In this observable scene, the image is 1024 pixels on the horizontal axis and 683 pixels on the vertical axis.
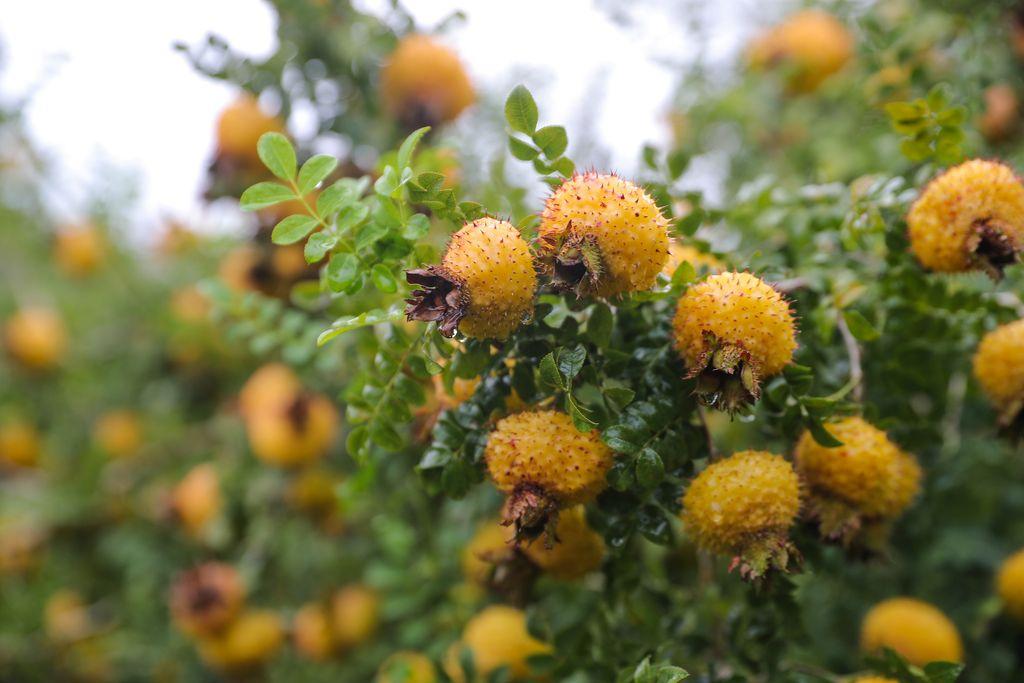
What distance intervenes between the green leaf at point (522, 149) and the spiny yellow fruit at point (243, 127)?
0.83m

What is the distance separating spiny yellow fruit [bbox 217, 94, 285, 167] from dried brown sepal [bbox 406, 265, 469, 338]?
0.94 m

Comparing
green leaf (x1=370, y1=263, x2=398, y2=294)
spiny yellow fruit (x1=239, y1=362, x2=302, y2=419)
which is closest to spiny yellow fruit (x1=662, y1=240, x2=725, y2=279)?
green leaf (x1=370, y1=263, x2=398, y2=294)

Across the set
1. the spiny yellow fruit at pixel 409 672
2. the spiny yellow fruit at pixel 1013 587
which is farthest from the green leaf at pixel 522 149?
the spiny yellow fruit at pixel 1013 587

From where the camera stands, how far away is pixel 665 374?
860 millimetres

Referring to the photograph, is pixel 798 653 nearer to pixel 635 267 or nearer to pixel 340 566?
pixel 635 267

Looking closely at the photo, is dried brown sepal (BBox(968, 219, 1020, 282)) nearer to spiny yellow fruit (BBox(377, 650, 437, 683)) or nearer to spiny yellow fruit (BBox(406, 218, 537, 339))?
spiny yellow fruit (BBox(406, 218, 537, 339))

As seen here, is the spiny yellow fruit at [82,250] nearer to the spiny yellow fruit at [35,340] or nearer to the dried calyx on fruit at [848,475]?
the spiny yellow fruit at [35,340]

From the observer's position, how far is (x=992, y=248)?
87cm

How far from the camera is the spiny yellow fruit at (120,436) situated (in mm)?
2312

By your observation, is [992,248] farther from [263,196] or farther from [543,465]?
[263,196]

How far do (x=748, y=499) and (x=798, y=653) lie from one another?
407 mm

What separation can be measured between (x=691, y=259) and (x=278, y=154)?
0.50 meters

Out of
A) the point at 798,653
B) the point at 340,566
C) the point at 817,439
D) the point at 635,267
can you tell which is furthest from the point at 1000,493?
the point at 340,566

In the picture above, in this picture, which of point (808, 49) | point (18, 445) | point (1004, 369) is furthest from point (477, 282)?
point (18, 445)
